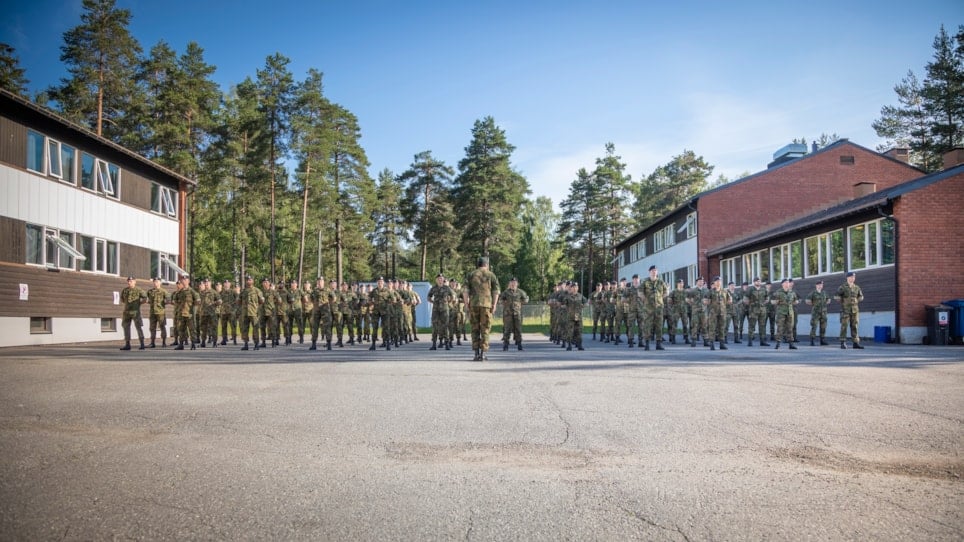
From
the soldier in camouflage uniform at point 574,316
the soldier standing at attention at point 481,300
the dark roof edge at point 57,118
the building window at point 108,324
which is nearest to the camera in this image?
the soldier standing at attention at point 481,300

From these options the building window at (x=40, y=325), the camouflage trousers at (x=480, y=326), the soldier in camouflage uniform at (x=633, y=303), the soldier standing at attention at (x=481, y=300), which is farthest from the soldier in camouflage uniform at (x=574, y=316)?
the building window at (x=40, y=325)

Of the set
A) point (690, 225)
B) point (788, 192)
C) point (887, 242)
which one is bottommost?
point (887, 242)

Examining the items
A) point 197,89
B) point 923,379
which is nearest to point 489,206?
point 197,89

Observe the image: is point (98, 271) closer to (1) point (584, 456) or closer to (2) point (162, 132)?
(2) point (162, 132)

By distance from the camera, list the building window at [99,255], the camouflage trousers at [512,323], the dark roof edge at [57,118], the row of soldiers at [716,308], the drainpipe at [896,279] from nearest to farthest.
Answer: the camouflage trousers at [512,323]
the row of soldiers at [716,308]
the dark roof edge at [57,118]
the drainpipe at [896,279]
the building window at [99,255]

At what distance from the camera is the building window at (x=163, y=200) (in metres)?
32.0

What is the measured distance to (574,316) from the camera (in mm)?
20234

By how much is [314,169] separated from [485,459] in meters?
45.6

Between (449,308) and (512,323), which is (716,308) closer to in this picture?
(512,323)

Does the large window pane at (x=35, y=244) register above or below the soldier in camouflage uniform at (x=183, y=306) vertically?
above

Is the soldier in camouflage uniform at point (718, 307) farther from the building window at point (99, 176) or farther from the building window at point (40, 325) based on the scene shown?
the building window at point (99, 176)

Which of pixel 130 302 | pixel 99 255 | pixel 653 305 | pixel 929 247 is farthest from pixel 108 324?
pixel 929 247

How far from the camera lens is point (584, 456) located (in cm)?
570

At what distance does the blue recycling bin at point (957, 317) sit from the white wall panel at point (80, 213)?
29810 millimetres
